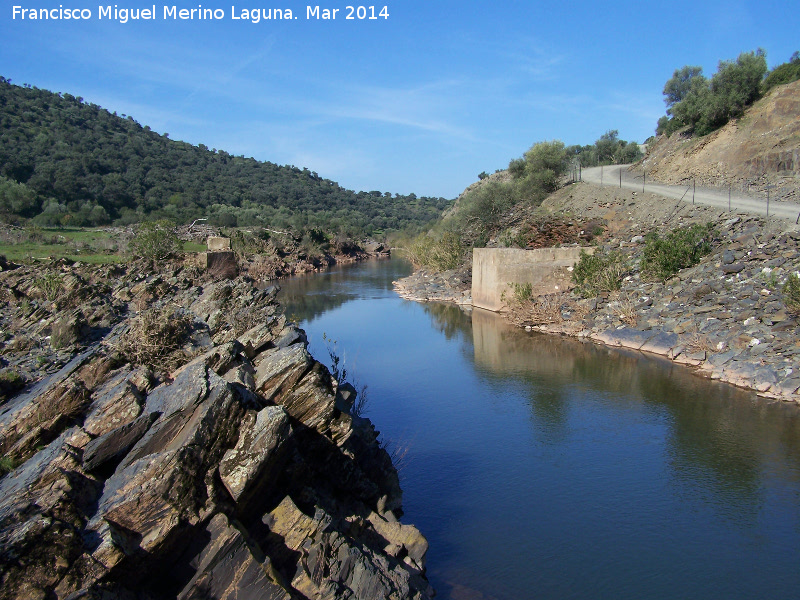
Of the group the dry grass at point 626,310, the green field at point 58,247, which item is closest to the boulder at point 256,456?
the dry grass at point 626,310

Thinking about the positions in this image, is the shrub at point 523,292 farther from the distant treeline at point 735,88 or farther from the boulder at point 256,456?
the boulder at point 256,456

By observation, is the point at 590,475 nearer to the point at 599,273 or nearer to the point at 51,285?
the point at 599,273

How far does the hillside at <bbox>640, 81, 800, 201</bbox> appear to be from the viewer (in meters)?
28.0

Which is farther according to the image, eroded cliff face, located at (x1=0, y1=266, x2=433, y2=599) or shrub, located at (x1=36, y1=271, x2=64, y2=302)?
shrub, located at (x1=36, y1=271, x2=64, y2=302)

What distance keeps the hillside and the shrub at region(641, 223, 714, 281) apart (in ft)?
16.0

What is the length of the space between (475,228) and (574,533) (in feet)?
102

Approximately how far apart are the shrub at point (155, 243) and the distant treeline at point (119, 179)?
11.4 metres

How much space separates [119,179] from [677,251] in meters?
59.9

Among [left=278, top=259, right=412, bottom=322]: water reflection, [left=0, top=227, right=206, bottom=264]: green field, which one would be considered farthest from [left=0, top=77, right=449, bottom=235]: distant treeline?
[left=278, top=259, right=412, bottom=322]: water reflection

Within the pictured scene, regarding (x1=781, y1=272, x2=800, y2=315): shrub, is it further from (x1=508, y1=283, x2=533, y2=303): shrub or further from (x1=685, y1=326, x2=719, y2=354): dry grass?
(x1=508, y1=283, x2=533, y2=303): shrub

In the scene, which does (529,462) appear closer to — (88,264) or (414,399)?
(414,399)

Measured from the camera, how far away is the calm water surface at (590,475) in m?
8.56

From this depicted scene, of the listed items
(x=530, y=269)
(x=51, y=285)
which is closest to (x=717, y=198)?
(x=530, y=269)

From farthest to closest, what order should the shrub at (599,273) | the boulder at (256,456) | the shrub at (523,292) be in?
the shrub at (523,292) < the shrub at (599,273) < the boulder at (256,456)
